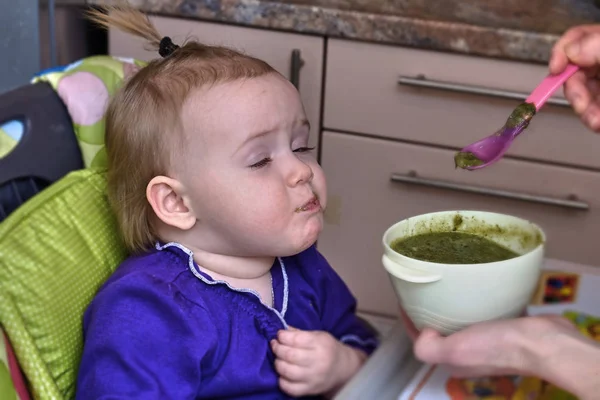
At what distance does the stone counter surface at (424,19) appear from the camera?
4.91 ft

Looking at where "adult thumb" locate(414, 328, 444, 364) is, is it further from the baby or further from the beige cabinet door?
the beige cabinet door

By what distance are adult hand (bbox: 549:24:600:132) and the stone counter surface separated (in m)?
0.50

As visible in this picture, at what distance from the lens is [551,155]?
1.57m

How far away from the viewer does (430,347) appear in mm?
751

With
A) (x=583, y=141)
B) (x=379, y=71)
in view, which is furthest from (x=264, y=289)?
(x=583, y=141)

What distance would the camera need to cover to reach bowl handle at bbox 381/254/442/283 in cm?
73

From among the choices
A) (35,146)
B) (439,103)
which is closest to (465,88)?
(439,103)

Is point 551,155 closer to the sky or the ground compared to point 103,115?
closer to the ground

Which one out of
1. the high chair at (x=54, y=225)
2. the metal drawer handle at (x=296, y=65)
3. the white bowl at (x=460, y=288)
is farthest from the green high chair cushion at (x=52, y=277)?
the metal drawer handle at (x=296, y=65)

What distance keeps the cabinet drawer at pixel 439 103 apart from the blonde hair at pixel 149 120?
640 mm

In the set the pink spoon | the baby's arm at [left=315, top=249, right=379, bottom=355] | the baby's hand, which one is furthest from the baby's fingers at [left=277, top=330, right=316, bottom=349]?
the pink spoon

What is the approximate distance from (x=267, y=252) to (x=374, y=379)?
0.74ft

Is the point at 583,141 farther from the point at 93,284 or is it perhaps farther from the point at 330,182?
the point at 93,284

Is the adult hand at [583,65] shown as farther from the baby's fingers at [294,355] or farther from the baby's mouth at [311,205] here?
the baby's fingers at [294,355]
